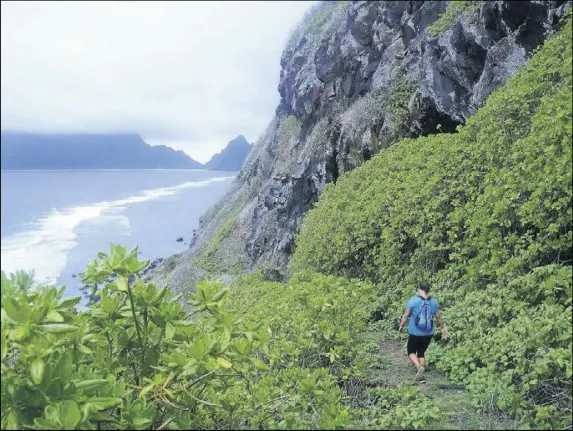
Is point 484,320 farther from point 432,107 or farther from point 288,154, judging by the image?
point 288,154

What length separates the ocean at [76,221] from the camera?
43.2 metres

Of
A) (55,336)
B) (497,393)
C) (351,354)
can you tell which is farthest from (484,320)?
(55,336)

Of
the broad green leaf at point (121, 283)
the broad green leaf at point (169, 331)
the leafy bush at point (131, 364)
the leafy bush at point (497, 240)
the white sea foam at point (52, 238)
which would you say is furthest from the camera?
the white sea foam at point (52, 238)

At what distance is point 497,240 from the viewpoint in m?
6.65

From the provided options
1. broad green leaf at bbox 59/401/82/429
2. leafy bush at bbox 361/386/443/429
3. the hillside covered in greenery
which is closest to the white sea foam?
the hillside covered in greenery

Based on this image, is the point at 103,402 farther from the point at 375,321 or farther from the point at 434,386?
the point at 375,321

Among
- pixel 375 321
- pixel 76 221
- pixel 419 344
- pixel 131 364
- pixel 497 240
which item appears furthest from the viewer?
pixel 76 221

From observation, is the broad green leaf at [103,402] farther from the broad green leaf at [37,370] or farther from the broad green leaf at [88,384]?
the broad green leaf at [37,370]

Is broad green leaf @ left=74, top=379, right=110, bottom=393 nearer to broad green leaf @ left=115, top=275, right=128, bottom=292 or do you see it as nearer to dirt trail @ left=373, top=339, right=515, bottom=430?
broad green leaf @ left=115, top=275, right=128, bottom=292

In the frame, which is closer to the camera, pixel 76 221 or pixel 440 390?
pixel 440 390

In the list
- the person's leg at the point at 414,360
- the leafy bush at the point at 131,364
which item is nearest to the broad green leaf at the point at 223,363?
the leafy bush at the point at 131,364

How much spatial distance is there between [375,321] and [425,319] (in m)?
2.21

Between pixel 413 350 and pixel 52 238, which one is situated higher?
pixel 413 350

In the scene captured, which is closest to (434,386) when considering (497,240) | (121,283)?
(497,240)
